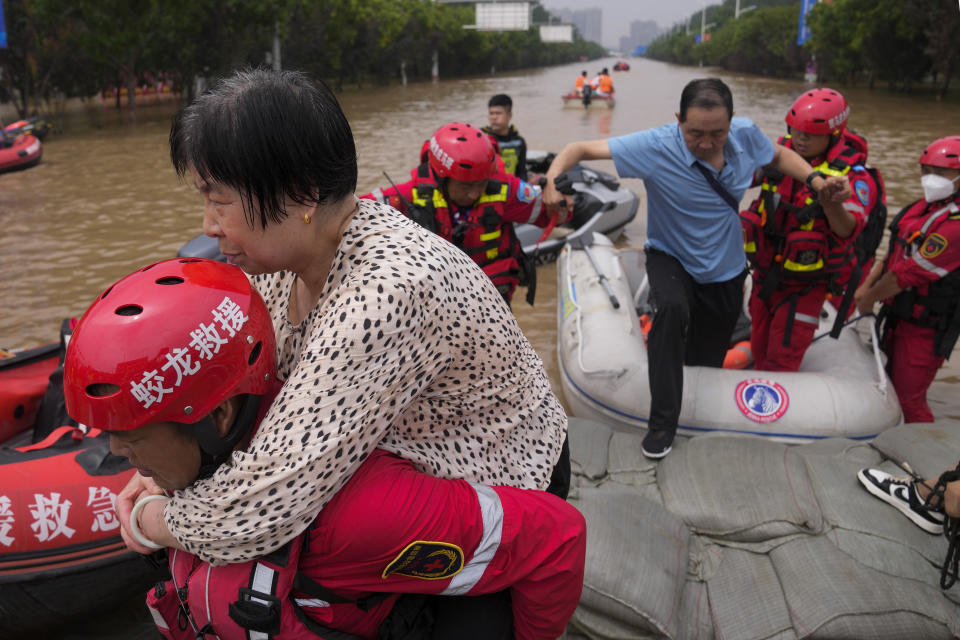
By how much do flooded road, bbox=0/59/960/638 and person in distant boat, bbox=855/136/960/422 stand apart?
3.81ft

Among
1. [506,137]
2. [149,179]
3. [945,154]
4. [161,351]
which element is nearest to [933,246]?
[945,154]

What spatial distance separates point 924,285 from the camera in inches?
172

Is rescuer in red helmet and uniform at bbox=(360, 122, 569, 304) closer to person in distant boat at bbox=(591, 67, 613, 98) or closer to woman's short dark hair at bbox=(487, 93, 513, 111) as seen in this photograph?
woman's short dark hair at bbox=(487, 93, 513, 111)

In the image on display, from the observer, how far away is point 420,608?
1.59 m

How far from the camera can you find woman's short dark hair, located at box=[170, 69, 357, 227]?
1.22 metres

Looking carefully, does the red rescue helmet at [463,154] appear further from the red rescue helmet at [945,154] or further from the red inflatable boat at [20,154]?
the red inflatable boat at [20,154]

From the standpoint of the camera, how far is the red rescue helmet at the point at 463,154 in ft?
14.5

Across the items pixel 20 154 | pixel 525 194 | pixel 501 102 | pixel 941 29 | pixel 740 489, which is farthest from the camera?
pixel 941 29

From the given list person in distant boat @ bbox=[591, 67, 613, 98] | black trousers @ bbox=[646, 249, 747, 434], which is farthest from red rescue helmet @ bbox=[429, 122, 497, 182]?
person in distant boat @ bbox=[591, 67, 613, 98]

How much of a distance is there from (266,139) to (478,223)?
350 centimetres

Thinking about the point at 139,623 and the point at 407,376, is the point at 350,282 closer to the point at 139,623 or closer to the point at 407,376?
Result: the point at 407,376

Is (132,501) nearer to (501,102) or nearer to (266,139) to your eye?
(266,139)

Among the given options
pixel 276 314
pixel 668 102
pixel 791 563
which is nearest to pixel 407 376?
pixel 276 314

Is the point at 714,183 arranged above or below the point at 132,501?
above
